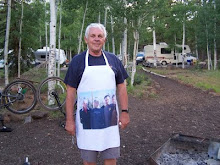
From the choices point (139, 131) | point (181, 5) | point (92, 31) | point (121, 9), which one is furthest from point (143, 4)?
point (181, 5)

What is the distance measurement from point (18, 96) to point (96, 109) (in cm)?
429

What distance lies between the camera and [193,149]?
454cm

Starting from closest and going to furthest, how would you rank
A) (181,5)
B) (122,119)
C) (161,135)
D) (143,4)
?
(122,119), (161,135), (143,4), (181,5)

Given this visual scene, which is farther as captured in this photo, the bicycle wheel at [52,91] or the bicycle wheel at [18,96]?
the bicycle wheel at [52,91]

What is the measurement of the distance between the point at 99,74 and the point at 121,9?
9.16 m

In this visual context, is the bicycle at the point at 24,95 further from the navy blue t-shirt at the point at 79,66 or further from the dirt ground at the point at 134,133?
the navy blue t-shirt at the point at 79,66

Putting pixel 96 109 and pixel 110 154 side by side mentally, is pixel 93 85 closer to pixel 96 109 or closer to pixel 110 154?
pixel 96 109

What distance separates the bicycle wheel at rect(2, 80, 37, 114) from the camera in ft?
21.1

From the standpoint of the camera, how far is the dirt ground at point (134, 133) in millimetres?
4273

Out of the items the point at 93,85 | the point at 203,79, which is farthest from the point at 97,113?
the point at 203,79

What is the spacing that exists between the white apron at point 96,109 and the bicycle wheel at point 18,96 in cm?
412

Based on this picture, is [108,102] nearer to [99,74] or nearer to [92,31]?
[99,74]

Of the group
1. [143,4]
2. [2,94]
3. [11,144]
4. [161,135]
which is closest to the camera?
[11,144]

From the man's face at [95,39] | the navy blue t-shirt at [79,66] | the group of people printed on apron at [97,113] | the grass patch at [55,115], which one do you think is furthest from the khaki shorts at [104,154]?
the grass patch at [55,115]
